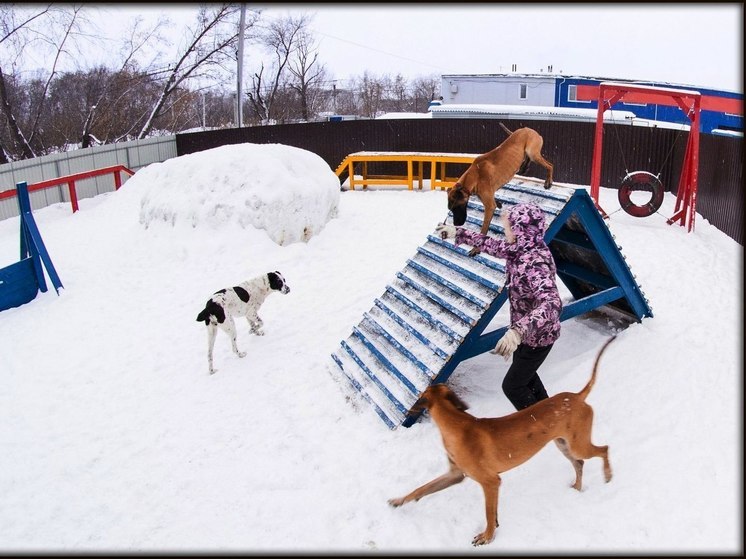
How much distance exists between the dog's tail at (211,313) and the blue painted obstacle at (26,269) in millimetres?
3630

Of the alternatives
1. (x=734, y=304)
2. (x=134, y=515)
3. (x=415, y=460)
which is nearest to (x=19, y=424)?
(x=134, y=515)

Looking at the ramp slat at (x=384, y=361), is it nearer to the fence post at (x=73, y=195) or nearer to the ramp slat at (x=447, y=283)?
the ramp slat at (x=447, y=283)

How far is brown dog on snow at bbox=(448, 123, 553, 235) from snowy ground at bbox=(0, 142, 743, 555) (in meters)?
1.47

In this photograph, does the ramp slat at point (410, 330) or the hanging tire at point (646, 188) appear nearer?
the ramp slat at point (410, 330)

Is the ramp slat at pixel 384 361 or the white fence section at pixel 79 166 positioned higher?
the white fence section at pixel 79 166

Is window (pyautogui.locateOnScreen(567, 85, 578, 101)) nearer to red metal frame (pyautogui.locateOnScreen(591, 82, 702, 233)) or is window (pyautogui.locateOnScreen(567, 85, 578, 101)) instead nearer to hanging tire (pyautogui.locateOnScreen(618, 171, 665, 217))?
red metal frame (pyautogui.locateOnScreen(591, 82, 702, 233))

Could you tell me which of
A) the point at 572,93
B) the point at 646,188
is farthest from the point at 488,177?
the point at 572,93

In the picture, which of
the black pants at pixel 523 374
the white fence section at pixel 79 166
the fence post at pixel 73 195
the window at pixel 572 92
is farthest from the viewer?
the window at pixel 572 92

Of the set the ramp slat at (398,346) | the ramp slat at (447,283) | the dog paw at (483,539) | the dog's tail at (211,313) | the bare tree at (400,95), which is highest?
the bare tree at (400,95)

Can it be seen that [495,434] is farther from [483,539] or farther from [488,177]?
[488,177]

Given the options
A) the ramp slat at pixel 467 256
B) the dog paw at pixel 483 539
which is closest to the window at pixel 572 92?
the ramp slat at pixel 467 256

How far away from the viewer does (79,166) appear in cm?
1600

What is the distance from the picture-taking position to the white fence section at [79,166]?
13.6m

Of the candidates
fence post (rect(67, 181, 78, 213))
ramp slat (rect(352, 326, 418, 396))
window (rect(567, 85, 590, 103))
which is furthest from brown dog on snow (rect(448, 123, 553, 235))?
window (rect(567, 85, 590, 103))
